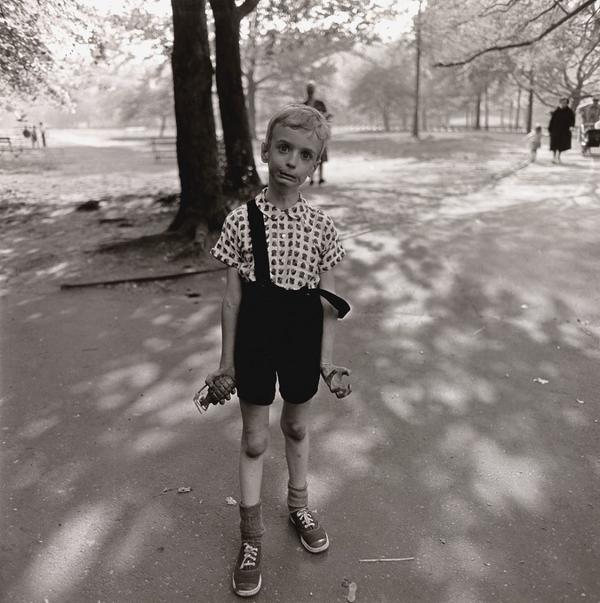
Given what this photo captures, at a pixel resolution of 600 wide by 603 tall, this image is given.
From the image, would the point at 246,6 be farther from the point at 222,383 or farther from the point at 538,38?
the point at 222,383

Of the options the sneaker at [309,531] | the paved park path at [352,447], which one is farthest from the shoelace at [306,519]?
the paved park path at [352,447]

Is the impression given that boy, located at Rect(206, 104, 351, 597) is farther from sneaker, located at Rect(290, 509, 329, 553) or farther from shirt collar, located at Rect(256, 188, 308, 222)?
sneaker, located at Rect(290, 509, 329, 553)

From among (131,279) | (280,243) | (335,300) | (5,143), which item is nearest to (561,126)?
(131,279)

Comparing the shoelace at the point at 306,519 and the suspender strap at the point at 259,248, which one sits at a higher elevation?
the suspender strap at the point at 259,248

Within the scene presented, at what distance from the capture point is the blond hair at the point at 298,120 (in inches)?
98.9

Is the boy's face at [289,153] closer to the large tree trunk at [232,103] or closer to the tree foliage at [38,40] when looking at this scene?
the large tree trunk at [232,103]

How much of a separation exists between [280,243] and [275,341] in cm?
41

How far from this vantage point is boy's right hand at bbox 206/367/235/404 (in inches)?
105

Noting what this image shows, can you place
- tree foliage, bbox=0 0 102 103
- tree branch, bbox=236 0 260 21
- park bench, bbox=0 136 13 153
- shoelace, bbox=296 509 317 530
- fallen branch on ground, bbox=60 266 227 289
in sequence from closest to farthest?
shoelace, bbox=296 509 317 530 → fallen branch on ground, bbox=60 266 227 289 → tree foliage, bbox=0 0 102 103 → tree branch, bbox=236 0 260 21 → park bench, bbox=0 136 13 153

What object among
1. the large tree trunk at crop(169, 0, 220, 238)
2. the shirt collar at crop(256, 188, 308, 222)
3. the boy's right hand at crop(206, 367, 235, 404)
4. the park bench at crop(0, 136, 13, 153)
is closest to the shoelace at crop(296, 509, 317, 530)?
the boy's right hand at crop(206, 367, 235, 404)

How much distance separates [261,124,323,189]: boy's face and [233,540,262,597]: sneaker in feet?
5.26

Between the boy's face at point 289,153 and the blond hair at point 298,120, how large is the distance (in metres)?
0.01

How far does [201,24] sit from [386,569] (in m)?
7.68

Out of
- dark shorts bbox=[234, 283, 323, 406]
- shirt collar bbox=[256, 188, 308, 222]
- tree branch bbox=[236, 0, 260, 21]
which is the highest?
tree branch bbox=[236, 0, 260, 21]
